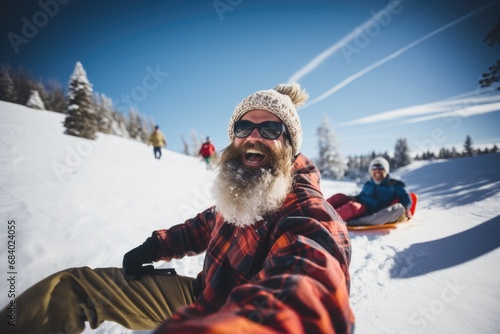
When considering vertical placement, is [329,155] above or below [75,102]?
below

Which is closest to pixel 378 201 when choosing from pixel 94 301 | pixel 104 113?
pixel 94 301

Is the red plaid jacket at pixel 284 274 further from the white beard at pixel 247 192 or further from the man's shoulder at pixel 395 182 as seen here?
the man's shoulder at pixel 395 182

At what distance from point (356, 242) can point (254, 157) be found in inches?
128

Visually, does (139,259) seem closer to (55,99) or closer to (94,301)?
(94,301)

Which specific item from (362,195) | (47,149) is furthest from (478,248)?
(47,149)

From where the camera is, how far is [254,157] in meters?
2.01

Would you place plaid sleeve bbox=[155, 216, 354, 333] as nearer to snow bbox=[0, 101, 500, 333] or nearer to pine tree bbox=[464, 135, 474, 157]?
snow bbox=[0, 101, 500, 333]

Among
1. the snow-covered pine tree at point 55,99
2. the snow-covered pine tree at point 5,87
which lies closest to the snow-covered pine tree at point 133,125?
the snow-covered pine tree at point 55,99

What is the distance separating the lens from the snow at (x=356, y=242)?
1980mm

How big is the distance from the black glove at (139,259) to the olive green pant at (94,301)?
0.18ft

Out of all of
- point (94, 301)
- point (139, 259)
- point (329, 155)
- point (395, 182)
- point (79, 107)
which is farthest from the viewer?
point (329, 155)

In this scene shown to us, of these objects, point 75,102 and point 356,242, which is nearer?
point 356,242

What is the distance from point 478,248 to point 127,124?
4845 centimetres

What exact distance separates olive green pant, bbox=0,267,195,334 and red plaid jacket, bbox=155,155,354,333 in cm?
55
